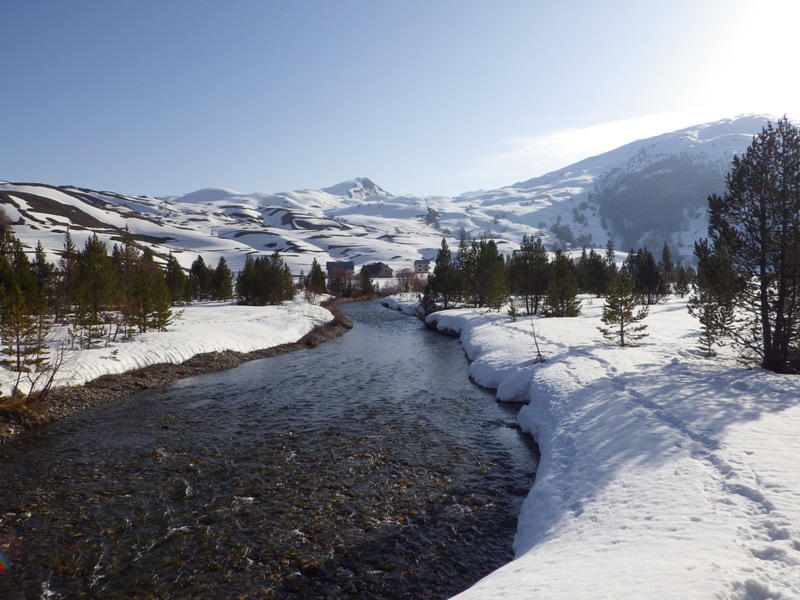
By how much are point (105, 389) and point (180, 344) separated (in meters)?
8.65

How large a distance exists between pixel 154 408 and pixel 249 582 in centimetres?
1459

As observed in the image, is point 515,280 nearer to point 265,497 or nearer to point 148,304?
point 148,304

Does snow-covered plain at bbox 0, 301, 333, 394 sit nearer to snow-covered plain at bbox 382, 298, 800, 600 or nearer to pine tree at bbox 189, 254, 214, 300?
snow-covered plain at bbox 382, 298, 800, 600

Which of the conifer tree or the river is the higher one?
the conifer tree

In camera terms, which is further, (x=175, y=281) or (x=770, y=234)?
(x=175, y=281)

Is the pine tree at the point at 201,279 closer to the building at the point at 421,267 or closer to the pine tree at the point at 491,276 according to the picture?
the pine tree at the point at 491,276

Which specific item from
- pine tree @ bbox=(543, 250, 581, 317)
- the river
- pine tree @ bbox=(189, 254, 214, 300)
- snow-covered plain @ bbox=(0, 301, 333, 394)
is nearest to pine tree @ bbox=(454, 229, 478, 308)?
pine tree @ bbox=(543, 250, 581, 317)

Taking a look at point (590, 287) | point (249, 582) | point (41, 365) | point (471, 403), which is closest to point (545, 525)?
point (249, 582)

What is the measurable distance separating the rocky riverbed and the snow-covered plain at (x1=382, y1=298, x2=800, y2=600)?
18.4 metres

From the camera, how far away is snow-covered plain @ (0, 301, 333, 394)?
2341 centimetres

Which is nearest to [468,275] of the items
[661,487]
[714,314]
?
[714,314]

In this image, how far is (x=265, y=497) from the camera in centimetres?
1195

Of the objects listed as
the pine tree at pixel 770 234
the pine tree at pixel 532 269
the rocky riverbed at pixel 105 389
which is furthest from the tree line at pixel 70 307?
the pine tree at pixel 532 269

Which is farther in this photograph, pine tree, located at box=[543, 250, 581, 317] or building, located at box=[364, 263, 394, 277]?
building, located at box=[364, 263, 394, 277]
